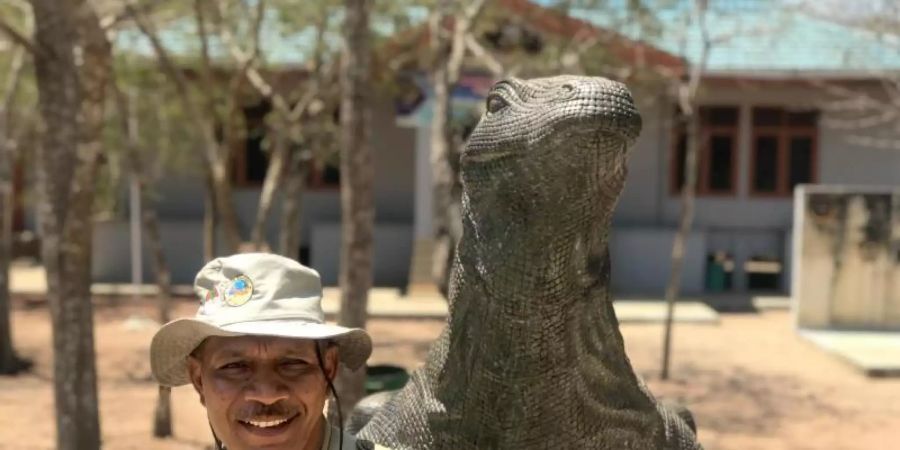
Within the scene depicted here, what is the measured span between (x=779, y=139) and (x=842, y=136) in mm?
1021

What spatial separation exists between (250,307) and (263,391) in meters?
0.17

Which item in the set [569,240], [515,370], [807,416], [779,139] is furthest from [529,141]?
[779,139]

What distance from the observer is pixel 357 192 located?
5555 mm

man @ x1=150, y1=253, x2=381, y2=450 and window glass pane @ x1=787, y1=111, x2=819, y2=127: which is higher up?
window glass pane @ x1=787, y1=111, x2=819, y2=127

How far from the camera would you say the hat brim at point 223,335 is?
69.9 inches

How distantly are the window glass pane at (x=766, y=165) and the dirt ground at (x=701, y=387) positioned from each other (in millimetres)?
3634

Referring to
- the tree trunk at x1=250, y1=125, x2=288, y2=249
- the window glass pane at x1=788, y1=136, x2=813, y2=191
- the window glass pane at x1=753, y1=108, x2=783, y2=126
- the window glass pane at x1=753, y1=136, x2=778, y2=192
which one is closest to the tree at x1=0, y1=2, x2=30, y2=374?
the tree trunk at x1=250, y1=125, x2=288, y2=249

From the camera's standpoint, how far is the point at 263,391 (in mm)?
1796

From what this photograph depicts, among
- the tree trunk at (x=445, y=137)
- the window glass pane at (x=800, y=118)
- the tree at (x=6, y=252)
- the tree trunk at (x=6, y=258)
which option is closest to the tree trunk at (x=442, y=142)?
the tree trunk at (x=445, y=137)

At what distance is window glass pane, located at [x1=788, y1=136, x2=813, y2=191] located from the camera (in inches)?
639

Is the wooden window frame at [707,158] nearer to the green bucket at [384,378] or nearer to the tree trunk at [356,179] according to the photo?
the green bucket at [384,378]

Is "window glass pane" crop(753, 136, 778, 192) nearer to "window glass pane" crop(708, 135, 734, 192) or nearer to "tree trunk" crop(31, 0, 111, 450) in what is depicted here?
"window glass pane" crop(708, 135, 734, 192)

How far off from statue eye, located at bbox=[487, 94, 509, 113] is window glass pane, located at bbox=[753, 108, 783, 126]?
14810 millimetres

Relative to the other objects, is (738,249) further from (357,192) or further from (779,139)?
(357,192)
